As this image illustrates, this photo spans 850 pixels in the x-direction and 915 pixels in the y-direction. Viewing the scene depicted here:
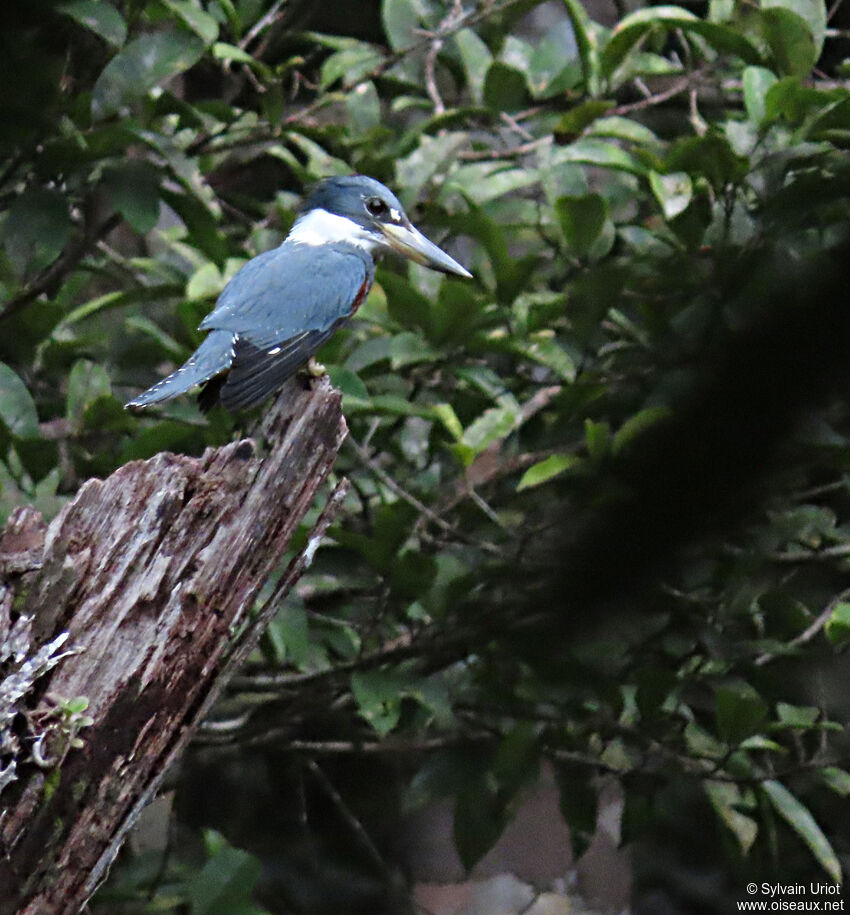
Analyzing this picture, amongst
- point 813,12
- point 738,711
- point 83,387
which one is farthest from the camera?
point 813,12

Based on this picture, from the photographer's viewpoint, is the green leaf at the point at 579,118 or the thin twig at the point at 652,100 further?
the thin twig at the point at 652,100

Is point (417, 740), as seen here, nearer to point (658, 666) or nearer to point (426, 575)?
point (426, 575)

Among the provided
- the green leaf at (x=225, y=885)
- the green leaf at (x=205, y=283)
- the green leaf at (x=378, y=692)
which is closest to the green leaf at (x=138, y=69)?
the green leaf at (x=205, y=283)

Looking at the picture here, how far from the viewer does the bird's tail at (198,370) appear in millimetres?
2271

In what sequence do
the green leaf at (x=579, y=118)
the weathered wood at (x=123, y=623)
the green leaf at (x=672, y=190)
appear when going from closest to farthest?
the weathered wood at (x=123, y=623)
the green leaf at (x=672, y=190)
the green leaf at (x=579, y=118)

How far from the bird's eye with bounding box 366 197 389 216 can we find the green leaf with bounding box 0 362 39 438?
930 mm

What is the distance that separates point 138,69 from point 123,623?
1.60 metres

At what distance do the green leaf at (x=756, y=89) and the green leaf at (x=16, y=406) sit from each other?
5.81 feet

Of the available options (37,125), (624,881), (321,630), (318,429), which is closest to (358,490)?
(321,630)

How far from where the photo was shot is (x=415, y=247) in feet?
10.1

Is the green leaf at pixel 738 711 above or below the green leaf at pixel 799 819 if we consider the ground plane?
above

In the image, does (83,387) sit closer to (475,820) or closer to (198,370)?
(198,370)

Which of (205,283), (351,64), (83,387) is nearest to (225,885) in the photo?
(83,387)

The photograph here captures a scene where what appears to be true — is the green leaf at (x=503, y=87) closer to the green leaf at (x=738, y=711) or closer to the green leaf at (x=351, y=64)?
the green leaf at (x=351, y=64)
